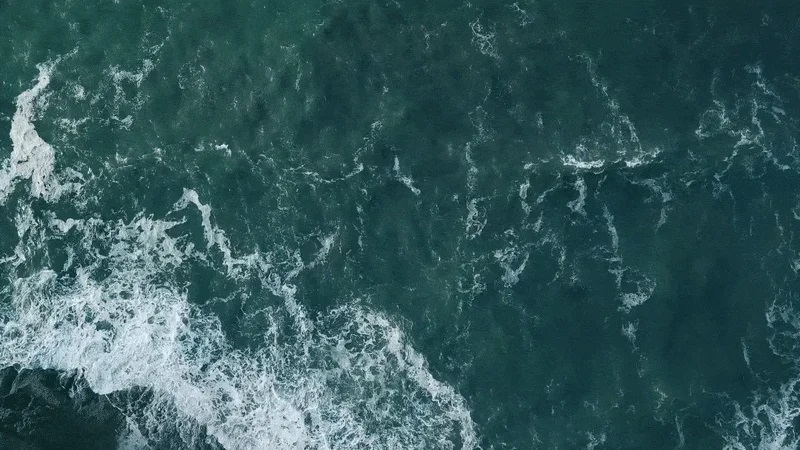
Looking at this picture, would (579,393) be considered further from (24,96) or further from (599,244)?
(24,96)

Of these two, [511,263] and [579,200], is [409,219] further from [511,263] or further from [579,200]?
[579,200]

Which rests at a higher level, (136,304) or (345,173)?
(345,173)

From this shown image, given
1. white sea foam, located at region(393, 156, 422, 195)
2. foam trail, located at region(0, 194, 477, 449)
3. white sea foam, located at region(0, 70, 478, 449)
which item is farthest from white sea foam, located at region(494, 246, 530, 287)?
white sea foam, located at region(0, 70, 478, 449)

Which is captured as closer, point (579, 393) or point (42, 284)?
point (579, 393)

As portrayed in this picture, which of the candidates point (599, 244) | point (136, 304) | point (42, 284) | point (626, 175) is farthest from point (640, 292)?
point (42, 284)

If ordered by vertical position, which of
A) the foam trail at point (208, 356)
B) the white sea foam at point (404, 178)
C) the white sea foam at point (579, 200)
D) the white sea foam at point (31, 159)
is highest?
the white sea foam at point (579, 200)

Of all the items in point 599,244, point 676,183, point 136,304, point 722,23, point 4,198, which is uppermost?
point 722,23

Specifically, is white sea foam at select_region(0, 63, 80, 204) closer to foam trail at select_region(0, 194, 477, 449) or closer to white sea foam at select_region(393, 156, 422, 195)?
foam trail at select_region(0, 194, 477, 449)

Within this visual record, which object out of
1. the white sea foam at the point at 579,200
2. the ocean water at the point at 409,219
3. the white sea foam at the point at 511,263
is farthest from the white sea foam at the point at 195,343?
the white sea foam at the point at 579,200

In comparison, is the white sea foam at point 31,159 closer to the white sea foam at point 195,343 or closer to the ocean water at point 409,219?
the white sea foam at point 195,343
